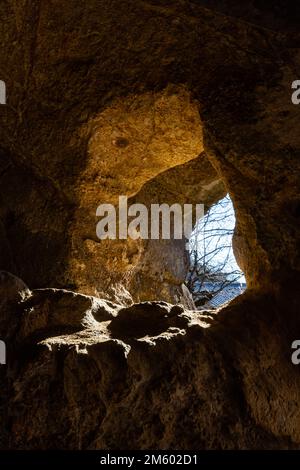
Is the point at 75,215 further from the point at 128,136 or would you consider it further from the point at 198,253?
the point at 198,253

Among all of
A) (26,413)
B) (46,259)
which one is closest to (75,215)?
(46,259)

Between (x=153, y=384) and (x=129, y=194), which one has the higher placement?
(x=129, y=194)

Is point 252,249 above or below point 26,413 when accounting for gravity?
above

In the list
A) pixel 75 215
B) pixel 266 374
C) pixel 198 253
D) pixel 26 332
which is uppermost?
pixel 198 253

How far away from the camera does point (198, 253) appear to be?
5992mm

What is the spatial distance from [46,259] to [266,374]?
1271 millimetres

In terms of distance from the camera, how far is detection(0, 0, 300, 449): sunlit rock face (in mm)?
1214

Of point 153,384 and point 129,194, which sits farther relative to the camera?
point 129,194

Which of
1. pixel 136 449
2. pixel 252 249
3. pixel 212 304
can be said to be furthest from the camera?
pixel 212 304

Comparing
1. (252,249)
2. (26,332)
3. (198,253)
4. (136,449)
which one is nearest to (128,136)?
(252,249)

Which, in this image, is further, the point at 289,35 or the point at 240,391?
the point at 289,35

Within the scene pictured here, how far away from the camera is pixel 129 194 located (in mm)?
2477

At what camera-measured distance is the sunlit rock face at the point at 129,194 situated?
1214mm
